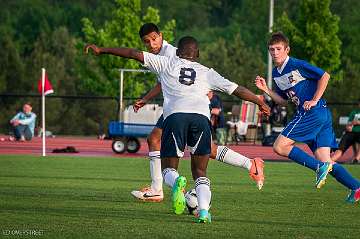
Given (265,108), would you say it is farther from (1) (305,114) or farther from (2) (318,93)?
(1) (305,114)

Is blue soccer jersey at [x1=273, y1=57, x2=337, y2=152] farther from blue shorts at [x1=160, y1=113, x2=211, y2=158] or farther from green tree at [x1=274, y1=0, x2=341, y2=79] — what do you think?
green tree at [x1=274, y1=0, x2=341, y2=79]

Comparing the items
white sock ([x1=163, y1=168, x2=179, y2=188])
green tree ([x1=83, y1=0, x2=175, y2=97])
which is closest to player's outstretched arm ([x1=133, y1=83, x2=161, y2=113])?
white sock ([x1=163, y1=168, x2=179, y2=188])

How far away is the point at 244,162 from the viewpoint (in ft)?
41.8

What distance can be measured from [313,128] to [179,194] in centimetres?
318

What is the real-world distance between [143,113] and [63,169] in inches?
374

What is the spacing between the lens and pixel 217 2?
114m

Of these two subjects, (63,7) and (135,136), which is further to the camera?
(63,7)

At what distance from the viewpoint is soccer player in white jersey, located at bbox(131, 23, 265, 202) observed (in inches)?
501

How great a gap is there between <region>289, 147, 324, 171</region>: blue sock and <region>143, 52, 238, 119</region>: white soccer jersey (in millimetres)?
Result: 2655

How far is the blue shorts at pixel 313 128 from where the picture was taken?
14.0m

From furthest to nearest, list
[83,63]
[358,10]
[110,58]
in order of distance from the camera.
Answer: [358,10] → [83,63] → [110,58]

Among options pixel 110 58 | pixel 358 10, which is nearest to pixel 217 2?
pixel 358 10

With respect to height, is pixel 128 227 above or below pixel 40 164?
above

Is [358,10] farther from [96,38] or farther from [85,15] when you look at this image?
[96,38]
